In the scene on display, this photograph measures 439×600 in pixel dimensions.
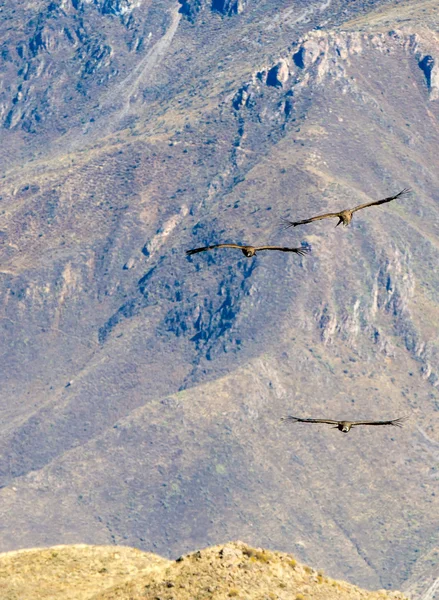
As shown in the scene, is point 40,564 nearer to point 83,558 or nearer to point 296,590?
point 83,558

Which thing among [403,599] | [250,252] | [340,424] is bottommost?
[403,599]

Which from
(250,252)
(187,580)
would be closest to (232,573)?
(187,580)

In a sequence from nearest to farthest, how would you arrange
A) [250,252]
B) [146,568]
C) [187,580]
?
1. [250,252]
2. [187,580]
3. [146,568]

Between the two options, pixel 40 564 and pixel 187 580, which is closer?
pixel 187 580

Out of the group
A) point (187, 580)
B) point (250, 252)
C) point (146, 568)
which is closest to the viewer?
point (250, 252)

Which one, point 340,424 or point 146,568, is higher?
point 340,424

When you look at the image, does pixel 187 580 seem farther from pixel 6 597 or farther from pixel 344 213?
pixel 344 213
